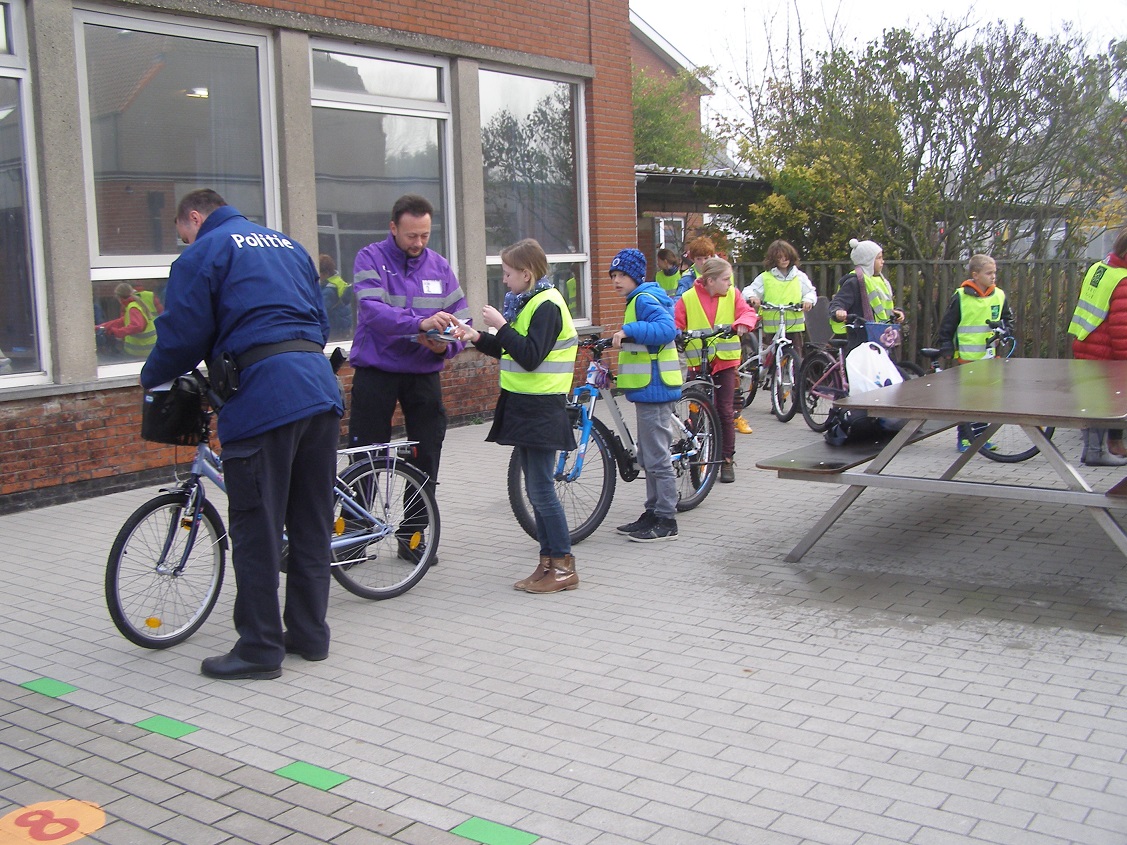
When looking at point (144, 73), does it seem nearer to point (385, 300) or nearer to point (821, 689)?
point (385, 300)

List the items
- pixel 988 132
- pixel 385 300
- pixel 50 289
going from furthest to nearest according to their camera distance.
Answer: pixel 988 132
pixel 50 289
pixel 385 300

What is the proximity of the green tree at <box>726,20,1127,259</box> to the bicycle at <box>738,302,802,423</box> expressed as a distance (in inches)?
178

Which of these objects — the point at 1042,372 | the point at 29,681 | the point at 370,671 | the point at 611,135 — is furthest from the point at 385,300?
the point at 611,135

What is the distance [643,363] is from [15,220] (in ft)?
14.8

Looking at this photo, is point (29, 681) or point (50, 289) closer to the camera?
point (29, 681)

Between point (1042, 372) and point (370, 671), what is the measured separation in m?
4.94

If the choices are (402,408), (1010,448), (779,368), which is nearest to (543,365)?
(402,408)

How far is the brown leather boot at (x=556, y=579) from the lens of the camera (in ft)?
19.9

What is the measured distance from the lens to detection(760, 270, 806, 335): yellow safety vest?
11922mm

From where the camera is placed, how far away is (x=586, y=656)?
5090 millimetres

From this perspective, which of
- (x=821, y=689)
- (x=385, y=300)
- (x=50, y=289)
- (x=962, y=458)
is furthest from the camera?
(x=50, y=289)

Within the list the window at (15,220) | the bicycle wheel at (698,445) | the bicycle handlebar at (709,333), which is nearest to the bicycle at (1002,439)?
the bicycle handlebar at (709,333)

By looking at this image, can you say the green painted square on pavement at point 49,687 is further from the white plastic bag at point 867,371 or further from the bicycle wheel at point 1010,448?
the bicycle wheel at point 1010,448

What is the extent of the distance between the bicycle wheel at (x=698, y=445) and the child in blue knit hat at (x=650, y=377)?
682 millimetres
